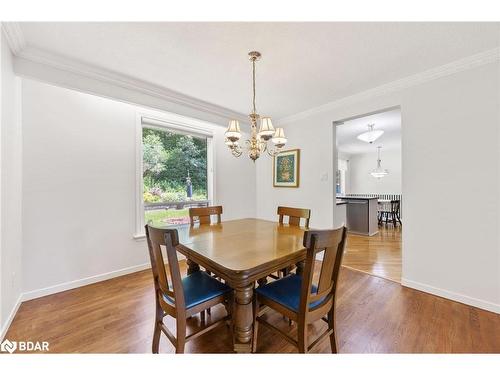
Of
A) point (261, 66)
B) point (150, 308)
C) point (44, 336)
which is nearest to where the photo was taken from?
point (44, 336)

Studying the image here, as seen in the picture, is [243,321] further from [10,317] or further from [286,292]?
[10,317]

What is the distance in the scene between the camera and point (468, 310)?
185 cm

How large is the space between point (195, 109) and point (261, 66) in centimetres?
124

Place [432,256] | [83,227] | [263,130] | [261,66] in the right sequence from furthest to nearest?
[83,227]
[432,256]
[261,66]
[263,130]

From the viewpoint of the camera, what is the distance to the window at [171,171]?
2.90 metres

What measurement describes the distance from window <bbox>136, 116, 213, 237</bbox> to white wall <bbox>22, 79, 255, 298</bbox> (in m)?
0.19

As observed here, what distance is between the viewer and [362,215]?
4723mm

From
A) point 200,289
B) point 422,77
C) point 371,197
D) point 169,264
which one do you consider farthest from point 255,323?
point 371,197

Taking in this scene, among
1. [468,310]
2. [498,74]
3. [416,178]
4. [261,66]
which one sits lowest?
[468,310]

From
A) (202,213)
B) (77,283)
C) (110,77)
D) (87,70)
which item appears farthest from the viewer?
(202,213)

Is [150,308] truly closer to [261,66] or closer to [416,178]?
[261,66]

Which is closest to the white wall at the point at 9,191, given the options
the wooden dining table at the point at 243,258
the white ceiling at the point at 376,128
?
the wooden dining table at the point at 243,258

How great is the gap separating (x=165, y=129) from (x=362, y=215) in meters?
4.49
